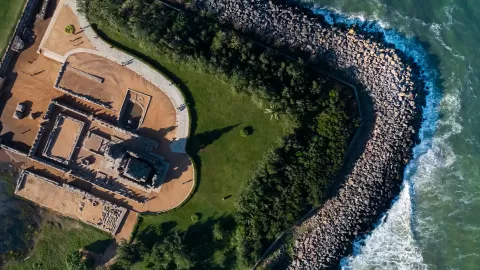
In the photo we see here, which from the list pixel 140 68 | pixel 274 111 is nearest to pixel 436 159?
pixel 274 111

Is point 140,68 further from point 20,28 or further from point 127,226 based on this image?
point 127,226

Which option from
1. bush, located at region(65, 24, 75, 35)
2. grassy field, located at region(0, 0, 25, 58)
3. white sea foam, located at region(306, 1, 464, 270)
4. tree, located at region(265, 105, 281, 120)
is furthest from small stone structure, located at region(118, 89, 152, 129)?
white sea foam, located at region(306, 1, 464, 270)

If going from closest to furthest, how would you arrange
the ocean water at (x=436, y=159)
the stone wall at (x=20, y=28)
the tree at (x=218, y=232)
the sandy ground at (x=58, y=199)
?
the stone wall at (x=20, y=28), the tree at (x=218, y=232), the sandy ground at (x=58, y=199), the ocean water at (x=436, y=159)

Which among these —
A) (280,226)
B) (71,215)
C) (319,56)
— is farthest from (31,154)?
(319,56)

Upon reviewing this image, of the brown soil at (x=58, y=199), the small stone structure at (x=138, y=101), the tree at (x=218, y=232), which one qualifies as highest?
the small stone structure at (x=138, y=101)

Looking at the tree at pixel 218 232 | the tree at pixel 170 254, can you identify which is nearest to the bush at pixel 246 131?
the tree at pixel 218 232

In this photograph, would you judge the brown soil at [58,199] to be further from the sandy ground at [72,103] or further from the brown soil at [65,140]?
the brown soil at [65,140]
